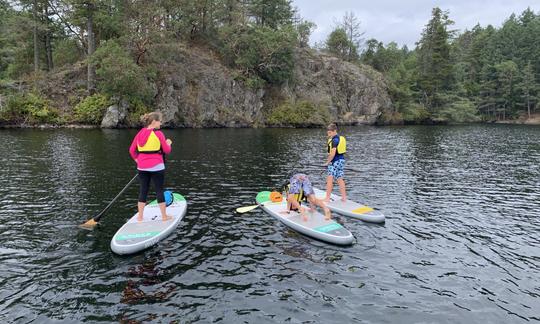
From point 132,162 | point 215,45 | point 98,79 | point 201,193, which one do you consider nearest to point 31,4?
point 98,79

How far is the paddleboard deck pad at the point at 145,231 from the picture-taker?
947cm

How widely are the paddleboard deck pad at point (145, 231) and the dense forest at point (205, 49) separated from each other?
117ft

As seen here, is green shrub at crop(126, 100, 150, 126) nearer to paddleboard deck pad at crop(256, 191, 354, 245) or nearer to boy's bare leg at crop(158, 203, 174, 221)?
paddleboard deck pad at crop(256, 191, 354, 245)

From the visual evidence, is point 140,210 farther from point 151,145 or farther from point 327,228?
point 327,228

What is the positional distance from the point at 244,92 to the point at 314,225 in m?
50.2

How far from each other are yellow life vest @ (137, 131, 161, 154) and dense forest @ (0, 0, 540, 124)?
3632 centimetres

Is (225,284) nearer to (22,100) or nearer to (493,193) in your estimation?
(493,193)

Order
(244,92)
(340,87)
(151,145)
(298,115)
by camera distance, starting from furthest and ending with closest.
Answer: (340,87) < (298,115) < (244,92) < (151,145)

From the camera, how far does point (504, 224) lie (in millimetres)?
12570

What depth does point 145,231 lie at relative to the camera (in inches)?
406

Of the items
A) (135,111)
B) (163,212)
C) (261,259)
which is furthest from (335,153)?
(135,111)

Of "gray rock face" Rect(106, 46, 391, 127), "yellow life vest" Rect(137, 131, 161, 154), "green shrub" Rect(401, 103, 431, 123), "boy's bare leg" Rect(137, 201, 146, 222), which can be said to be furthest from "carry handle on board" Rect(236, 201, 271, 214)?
"green shrub" Rect(401, 103, 431, 123)

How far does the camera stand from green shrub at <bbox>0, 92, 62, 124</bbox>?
4253 centimetres

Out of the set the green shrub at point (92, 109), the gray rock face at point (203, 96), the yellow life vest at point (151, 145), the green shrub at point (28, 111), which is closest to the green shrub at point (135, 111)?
the green shrub at point (92, 109)
